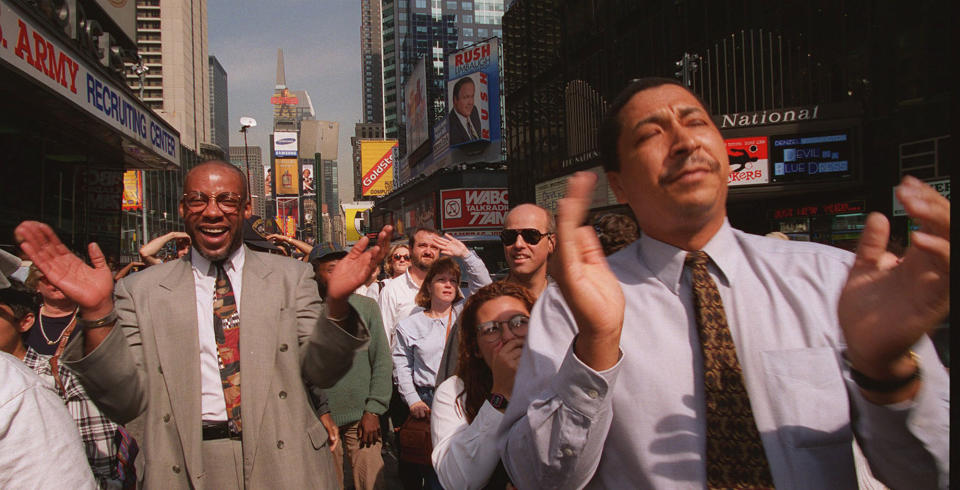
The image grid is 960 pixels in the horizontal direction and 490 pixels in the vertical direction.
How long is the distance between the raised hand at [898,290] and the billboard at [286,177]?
7241 cm

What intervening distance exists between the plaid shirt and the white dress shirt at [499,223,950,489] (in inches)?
85.8

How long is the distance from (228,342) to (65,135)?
10.7 metres

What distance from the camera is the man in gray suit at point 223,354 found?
2.45 m

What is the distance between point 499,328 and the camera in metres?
2.46

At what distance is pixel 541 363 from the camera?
4.99 feet

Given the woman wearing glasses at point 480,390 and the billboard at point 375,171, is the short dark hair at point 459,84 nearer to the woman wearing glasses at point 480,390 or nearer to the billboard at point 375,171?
the billboard at point 375,171

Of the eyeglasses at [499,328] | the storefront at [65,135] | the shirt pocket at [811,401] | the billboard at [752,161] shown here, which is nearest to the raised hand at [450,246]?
the eyeglasses at [499,328]

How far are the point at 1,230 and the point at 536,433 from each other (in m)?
12.0

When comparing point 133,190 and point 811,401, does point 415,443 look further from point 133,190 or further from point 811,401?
point 133,190

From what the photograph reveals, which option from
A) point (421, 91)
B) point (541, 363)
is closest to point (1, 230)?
point (541, 363)

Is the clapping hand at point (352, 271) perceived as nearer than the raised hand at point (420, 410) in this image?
Yes

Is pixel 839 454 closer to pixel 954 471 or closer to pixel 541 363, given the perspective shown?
pixel 954 471

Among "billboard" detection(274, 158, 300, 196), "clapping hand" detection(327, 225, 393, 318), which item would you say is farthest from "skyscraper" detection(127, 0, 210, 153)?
"clapping hand" detection(327, 225, 393, 318)

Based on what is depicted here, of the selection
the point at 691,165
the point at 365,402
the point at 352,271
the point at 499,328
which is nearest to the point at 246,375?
the point at 352,271
